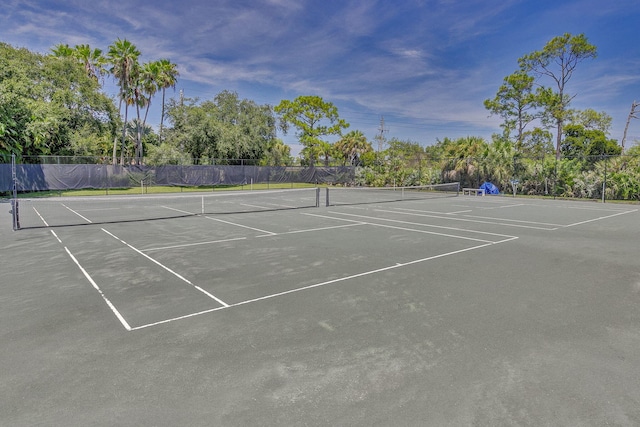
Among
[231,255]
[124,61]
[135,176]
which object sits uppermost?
[124,61]

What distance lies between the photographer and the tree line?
27000 mm

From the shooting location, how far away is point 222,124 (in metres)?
40.8

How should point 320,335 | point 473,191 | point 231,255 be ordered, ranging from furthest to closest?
point 473,191, point 231,255, point 320,335

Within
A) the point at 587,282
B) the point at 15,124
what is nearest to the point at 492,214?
the point at 587,282

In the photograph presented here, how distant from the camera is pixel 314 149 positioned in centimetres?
4753

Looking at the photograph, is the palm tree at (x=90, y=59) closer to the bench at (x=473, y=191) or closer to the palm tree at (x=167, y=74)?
the palm tree at (x=167, y=74)

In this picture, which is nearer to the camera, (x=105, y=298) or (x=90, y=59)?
(x=105, y=298)

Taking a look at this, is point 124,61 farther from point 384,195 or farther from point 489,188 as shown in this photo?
point 489,188

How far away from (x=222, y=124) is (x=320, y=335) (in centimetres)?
3990

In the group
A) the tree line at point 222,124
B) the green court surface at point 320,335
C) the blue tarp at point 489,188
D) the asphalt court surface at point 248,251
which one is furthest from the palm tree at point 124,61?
the blue tarp at point 489,188

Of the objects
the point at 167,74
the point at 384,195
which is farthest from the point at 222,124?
the point at 384,195

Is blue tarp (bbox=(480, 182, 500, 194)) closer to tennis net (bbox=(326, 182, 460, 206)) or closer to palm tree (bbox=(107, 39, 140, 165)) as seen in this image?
→ tennis net (bbox=(326, 182, 460, 206))

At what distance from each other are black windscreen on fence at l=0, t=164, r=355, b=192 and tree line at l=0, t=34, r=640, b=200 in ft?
5.68

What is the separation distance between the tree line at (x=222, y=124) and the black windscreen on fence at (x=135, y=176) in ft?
5.68
